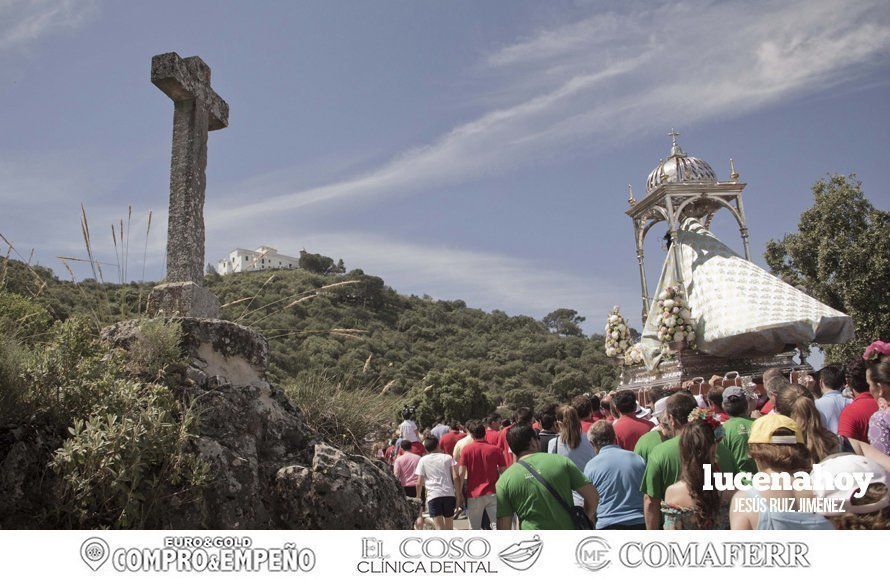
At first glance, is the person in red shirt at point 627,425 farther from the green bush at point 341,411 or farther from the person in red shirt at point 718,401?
the green bush at point 341,411

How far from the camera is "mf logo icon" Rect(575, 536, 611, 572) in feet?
11.8

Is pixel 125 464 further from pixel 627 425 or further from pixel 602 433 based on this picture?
pixel 627 425

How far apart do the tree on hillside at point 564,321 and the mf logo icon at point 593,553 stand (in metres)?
91.0

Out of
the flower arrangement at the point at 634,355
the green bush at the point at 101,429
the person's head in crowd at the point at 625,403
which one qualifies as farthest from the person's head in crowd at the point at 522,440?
the flower arrangement at the point at 634,355

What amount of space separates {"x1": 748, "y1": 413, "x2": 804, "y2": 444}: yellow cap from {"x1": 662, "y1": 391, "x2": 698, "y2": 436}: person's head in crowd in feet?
4.52

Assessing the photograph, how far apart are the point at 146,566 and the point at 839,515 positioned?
3563mm

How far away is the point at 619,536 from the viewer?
3695 mm

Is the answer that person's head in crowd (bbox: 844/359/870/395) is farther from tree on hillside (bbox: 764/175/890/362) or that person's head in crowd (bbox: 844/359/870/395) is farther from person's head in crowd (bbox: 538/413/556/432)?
tree on hillside (bbox: 764/175/890/362)

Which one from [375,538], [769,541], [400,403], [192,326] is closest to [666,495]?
[769,541]

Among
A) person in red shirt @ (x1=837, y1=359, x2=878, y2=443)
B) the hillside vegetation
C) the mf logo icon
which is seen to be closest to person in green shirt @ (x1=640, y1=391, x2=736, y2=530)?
the mf logo icon

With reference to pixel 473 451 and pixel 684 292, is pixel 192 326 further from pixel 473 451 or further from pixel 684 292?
pixel 684 292

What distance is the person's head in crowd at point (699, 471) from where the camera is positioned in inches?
154

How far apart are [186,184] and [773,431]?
5173mm

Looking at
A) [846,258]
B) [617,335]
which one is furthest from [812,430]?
[846,258]
